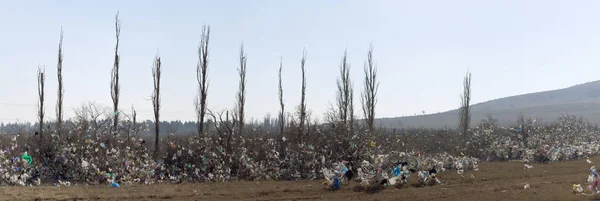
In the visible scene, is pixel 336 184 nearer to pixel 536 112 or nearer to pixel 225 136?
pixel 225 136

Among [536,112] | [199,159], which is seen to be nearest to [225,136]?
[199,159]

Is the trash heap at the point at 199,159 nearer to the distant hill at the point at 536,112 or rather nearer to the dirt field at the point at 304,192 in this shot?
the dirt field at the point at 304,192

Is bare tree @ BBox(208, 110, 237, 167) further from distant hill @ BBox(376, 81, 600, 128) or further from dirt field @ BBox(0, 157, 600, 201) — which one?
distant hill @ BBox(376, 81, 600, 128)

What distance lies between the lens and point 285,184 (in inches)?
562

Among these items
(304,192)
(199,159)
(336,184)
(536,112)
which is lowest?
(304,192)

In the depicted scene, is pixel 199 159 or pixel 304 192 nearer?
pixel 304 192

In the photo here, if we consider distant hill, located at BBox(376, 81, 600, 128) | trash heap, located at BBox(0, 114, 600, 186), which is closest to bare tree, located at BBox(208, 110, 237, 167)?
trash heap, located at BBox(0, 114, 600, 186)

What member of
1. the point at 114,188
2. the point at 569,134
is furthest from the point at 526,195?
the point at 569,134

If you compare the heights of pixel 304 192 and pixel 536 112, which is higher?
pixel 536 112

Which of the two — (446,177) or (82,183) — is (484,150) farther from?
(82,183)

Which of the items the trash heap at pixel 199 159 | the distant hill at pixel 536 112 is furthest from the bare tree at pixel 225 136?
the distant hill at pixel 536 112

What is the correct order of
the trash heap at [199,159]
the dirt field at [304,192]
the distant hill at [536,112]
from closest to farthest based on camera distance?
the dirt field at [304,192], the trash heap at [199,159], the distant hill at [536,112]

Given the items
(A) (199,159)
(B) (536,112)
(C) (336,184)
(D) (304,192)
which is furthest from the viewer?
(B) (536,112)

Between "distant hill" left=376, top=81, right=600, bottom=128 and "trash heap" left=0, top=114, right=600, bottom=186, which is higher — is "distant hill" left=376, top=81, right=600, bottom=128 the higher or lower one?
the higher one
